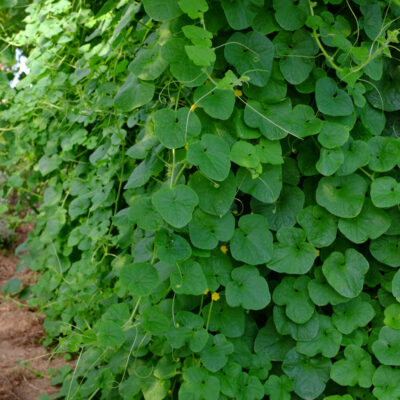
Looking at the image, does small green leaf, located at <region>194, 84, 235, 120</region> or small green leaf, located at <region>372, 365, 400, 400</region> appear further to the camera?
small green leaf, located at <region>372, 365, 400, 400</region>

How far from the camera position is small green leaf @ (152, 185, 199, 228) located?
3.60 ft

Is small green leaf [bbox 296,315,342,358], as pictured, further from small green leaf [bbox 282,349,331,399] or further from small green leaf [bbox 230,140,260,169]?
small green leaf [bbox 230,140,260,169]

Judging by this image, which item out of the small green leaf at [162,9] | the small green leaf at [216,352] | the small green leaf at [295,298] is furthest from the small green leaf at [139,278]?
the small green leaf at [162,9]

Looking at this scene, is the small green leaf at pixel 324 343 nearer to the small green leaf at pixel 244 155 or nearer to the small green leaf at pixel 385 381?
the small green leaf at pixel 385 381

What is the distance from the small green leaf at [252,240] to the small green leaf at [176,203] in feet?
0.65

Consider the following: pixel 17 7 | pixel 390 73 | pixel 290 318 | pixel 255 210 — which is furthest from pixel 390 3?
pixel 17 7

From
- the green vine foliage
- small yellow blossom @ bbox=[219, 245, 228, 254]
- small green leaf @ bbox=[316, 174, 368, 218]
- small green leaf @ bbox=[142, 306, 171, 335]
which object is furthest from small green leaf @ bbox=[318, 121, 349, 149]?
small green leaf @ bbox=[142, 306, 171, 335]

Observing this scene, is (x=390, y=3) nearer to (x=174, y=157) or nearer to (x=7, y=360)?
(x=174, y=157)

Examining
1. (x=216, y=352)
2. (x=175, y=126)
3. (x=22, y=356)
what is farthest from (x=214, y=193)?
(x=22, y=356)

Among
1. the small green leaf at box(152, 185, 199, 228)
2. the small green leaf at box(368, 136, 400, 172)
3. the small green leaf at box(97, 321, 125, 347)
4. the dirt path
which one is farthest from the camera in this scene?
the dirt path

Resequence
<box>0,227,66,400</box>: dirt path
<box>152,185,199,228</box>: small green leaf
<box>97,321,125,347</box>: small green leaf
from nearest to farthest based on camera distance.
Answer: <box>152,185,199,228</box>: small green leaf < <box>97,321,125,347</box>: small green leaf < <box>0,227,66,400</box>: dirt path

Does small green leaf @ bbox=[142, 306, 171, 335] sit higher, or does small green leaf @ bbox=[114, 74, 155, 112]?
small green leaf @ bbox=[114, 74, 155, 112]

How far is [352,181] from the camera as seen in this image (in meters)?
1.31

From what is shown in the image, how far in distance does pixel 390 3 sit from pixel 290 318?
2.86ft
